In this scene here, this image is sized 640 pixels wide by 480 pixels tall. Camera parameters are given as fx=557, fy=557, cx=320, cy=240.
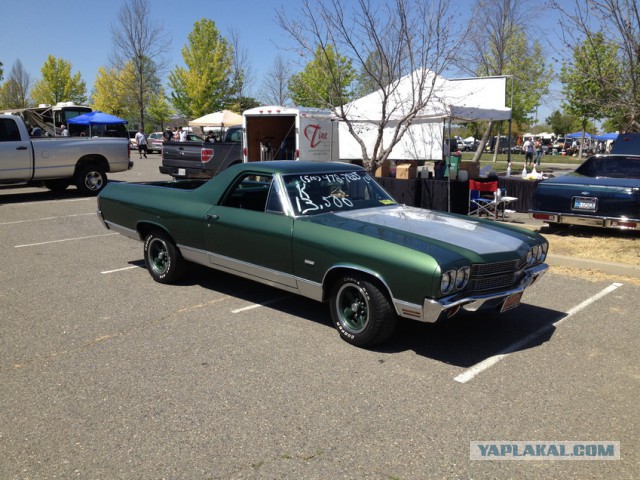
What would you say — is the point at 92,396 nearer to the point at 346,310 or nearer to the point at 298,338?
the point at 298,338

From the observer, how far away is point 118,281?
6664mm

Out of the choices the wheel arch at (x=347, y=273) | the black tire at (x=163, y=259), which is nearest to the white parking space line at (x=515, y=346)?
the wheel arch at (x=347, y=273)

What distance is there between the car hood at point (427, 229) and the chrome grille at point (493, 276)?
11cm

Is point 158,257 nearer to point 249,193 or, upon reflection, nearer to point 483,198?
point 249,193

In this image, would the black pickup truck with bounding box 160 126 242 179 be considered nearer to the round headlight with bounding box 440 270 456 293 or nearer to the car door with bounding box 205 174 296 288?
the car door with bounding box 205 174 296 288

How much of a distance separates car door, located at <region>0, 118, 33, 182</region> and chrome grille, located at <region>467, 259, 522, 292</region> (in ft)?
40.0

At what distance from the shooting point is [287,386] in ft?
13.0

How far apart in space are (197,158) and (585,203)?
34.5 feet

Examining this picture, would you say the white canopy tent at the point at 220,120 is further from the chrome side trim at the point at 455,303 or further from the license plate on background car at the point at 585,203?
the chrome side trim at the point at 455,303

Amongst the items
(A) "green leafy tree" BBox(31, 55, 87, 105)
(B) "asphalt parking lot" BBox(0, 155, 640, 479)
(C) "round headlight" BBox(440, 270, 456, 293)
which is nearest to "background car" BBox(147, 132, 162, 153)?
(A) "green leafy tree" BBox(31, 55, 87, 105)

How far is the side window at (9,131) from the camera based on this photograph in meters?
12.9

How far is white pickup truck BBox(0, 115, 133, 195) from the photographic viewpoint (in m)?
13.0

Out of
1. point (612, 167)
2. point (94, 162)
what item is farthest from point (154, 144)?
point (612, 167)

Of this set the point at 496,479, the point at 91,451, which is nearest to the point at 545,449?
the point at 496,479
